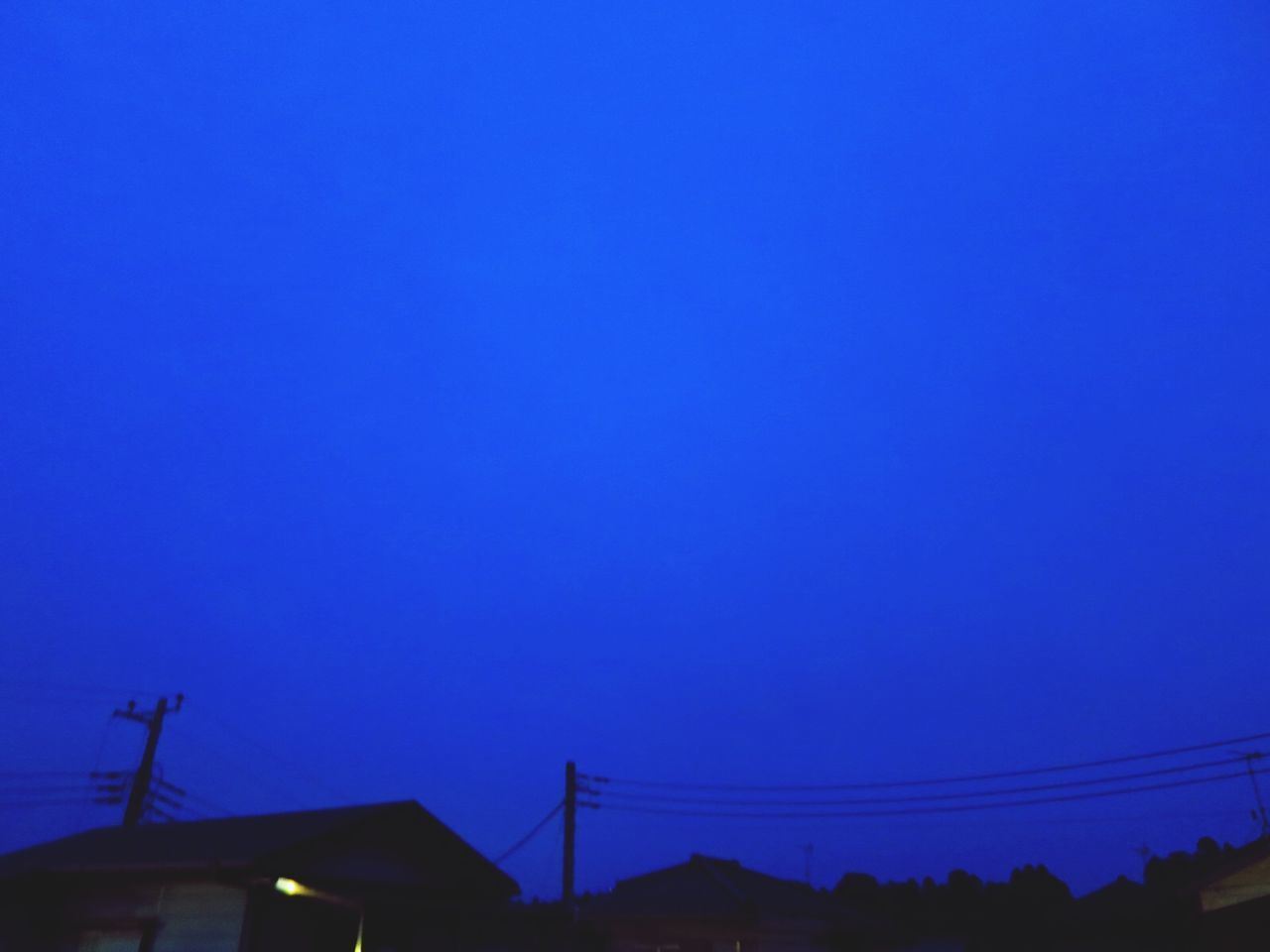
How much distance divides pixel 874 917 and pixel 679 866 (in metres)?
5.18

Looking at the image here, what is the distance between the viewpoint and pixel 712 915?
808 inches

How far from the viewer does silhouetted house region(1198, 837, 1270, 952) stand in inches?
520

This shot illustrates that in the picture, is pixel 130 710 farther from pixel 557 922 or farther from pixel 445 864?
pixel 445 864

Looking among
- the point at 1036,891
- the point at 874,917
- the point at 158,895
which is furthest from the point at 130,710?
the point at 1036,891

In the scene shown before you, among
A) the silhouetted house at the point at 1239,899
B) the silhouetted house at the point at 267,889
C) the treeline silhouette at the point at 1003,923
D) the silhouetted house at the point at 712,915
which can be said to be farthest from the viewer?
the silhouetted house at the point at 712,915

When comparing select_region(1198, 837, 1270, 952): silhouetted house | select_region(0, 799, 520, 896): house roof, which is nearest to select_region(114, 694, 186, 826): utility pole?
select_region(0, 799, 520, 896): house roof

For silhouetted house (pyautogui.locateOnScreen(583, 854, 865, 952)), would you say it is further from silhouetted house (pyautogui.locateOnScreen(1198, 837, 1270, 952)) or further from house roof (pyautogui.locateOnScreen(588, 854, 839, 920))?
silhouetted house (pyautogui.locateOnScreen(1198, 837, 1270, 952))

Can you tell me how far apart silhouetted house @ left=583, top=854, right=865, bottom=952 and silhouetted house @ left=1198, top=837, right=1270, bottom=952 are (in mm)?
8847

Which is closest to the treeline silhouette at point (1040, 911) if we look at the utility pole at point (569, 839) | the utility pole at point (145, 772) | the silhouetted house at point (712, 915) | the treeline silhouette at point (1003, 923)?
the treeline silhouette at point (1003, 923)

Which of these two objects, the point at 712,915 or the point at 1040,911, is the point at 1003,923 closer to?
the point at 1040,911

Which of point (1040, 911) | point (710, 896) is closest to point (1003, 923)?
point (1040, 911)

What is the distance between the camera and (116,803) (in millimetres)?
30703

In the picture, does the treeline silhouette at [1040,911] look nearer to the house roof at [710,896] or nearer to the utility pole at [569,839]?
the house roof at [710,896]

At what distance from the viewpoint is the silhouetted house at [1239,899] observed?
13.2 meters
